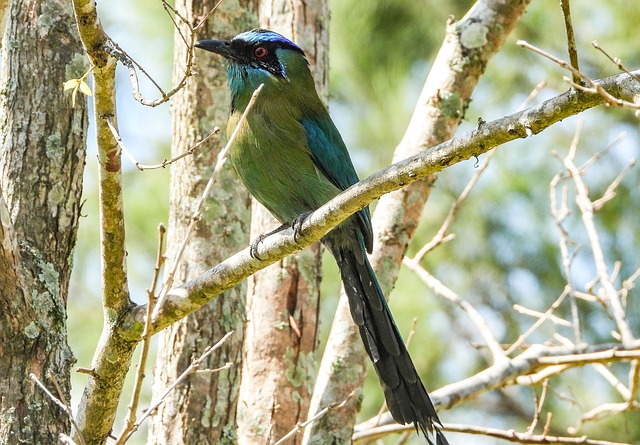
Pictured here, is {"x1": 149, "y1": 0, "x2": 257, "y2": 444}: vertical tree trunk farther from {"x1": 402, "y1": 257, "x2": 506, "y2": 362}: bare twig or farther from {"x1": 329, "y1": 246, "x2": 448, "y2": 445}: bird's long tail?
{"x1": 402, "y1": 257, "x2": 506, "y2": 362}: bare twig

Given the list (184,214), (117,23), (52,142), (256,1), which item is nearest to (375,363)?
(184,214)

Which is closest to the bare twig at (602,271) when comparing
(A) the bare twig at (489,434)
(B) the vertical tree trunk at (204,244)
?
(A) the bare twig at (489,434)

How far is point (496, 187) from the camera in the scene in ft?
27.7

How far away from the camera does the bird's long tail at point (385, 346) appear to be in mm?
3604

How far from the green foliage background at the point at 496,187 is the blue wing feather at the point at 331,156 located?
369cm

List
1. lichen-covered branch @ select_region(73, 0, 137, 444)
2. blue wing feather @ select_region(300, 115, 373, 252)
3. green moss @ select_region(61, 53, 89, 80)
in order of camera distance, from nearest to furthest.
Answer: lichen-covered branch @ select_region(73, 0, 137, 444)
green moss @ select_region(61, 53, 89, 80)
blue wing feather @ select_region(300, 115, 373, 252)

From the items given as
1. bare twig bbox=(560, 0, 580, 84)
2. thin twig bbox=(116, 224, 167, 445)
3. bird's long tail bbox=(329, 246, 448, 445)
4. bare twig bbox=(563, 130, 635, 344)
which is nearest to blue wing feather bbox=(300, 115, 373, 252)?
bird's long tail bbox=(329, 246, 448, 445)

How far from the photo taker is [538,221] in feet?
27.9

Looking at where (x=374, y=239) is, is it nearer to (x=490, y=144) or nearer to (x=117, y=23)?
(x=490, y=144)

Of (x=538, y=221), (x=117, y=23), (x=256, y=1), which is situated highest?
(x=117, y=23)

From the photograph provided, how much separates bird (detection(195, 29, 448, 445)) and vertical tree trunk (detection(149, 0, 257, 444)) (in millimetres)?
247

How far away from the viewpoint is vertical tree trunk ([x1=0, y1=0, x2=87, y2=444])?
115 inches

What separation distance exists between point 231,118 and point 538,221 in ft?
16.4

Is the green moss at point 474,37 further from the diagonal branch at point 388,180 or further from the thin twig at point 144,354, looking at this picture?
the thin twig at point 144,354
